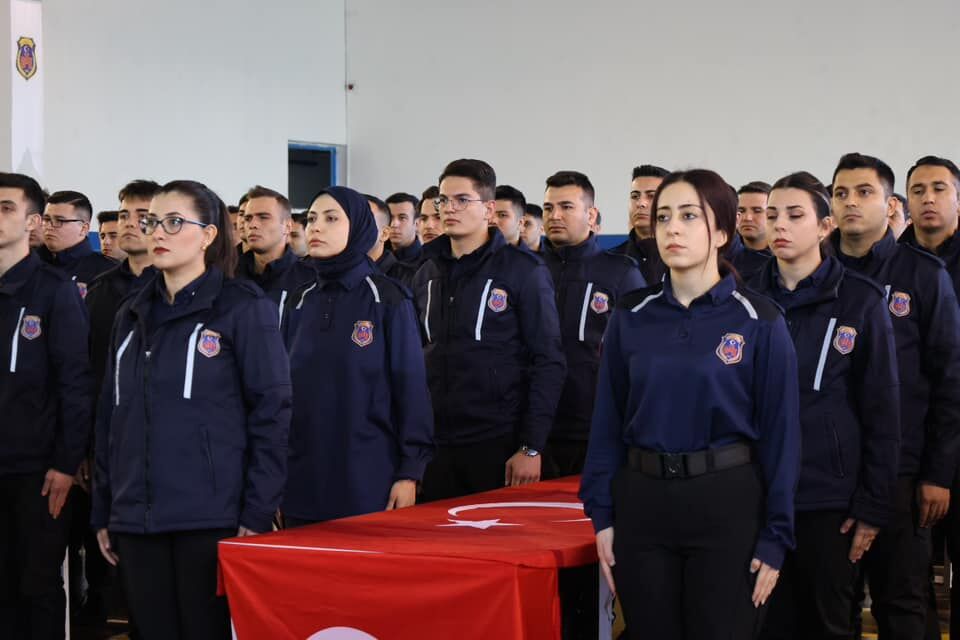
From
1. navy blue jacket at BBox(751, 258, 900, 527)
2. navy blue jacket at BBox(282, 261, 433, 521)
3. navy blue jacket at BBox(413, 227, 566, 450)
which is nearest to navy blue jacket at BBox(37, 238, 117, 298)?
navy blue jacket at BBox(413, 227, 566, 450)

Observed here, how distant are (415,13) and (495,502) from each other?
27.1 ft

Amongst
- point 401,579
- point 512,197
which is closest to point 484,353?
point 401,579

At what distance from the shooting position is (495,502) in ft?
12.6

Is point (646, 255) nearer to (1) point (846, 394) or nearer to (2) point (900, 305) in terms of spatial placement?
(2) point (900, 305)

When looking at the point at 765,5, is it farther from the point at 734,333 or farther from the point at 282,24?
the point at 734,333

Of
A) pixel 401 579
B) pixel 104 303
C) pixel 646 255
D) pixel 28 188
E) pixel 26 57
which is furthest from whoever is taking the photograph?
pixel 26 57

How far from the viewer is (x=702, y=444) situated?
2.77 metres

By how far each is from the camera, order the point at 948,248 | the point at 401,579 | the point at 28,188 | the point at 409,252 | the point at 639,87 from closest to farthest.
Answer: the point at 401,579 → the point at 28,188 → the point at 948,248 → the point at 409,252 → the point at 639,87

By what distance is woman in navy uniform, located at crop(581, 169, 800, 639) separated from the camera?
8.96 ft

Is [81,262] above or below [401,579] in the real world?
above

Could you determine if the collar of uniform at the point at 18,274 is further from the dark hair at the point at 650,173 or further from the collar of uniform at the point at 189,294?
the dark hair at the point at 650,173

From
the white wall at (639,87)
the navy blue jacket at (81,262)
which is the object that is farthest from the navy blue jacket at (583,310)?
the white wall at (639,87)

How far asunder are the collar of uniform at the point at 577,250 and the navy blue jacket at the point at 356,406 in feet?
4.75

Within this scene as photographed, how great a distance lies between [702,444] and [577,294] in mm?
2335
